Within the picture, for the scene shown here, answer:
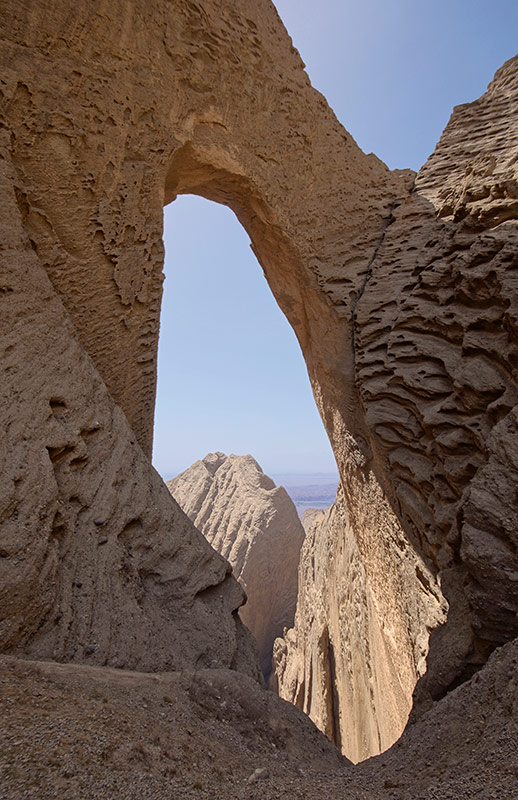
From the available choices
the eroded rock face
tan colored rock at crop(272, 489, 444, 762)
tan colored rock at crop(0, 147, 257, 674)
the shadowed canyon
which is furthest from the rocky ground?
the eroded rock face

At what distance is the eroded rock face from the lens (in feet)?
60.1

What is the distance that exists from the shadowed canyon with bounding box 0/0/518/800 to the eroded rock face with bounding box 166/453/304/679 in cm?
1130

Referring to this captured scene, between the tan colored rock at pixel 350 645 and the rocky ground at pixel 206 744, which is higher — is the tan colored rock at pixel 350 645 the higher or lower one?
the lower one

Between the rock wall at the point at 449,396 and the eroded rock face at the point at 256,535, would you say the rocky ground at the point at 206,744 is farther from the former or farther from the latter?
the eroded rock face at the point at 256,535

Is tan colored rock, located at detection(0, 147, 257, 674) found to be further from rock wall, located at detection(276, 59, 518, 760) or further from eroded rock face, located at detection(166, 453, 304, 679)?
eroded rock face, located at detection(166, 453, 304, 679)

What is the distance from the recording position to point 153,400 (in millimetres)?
5164

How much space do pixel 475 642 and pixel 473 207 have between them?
16.1ft

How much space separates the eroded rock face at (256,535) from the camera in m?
18.3

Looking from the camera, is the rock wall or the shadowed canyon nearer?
the shadowed canyon

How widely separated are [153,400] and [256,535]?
1599cm

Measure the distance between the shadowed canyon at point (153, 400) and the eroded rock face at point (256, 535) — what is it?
1130 cm

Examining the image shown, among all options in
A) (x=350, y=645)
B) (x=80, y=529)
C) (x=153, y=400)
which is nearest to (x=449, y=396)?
(x=153, y=400)

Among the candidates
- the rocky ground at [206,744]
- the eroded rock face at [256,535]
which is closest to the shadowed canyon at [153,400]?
the rocky ground at [206,744]

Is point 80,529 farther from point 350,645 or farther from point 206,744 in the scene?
point 350,645
